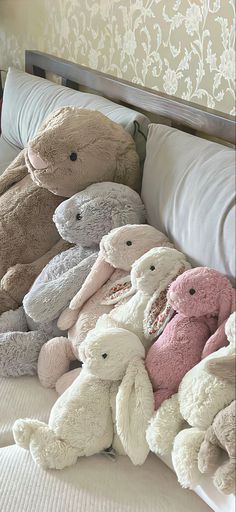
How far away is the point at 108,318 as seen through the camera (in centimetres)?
121

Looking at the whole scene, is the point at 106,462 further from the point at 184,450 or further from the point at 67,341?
the point at 67,341

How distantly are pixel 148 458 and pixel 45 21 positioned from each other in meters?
1.84

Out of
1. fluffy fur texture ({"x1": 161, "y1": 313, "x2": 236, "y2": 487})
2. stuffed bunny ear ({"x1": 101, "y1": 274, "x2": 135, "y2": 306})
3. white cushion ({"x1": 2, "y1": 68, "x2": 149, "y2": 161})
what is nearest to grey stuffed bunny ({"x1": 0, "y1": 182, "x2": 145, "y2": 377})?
stuffed bunny ear ({"x1": 101, "y1": 274, "x2": 135, "y2": 306})

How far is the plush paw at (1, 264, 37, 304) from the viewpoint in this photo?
1544 mm

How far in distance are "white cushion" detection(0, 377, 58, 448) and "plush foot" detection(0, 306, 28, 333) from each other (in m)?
0.17

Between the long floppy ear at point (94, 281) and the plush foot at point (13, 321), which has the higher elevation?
the long floppy ear at point (94, 281)

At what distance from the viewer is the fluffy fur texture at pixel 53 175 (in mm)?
1442

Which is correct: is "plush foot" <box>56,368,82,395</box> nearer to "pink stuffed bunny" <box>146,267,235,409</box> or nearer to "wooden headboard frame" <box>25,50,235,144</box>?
"pink stuffed bunny" <box>146,267,235,409</box>

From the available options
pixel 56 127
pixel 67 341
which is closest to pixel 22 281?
pixel 67 341

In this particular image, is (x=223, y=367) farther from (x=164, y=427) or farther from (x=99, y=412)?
(x=99, y=412)

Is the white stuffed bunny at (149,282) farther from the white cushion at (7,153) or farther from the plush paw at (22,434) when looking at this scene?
the white cushion at (7,153)

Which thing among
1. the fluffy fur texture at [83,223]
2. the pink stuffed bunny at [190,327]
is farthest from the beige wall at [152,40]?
the pink stuffed bunny at [190,327]

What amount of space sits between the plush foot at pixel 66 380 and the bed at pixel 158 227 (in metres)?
0.02

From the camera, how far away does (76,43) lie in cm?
217
